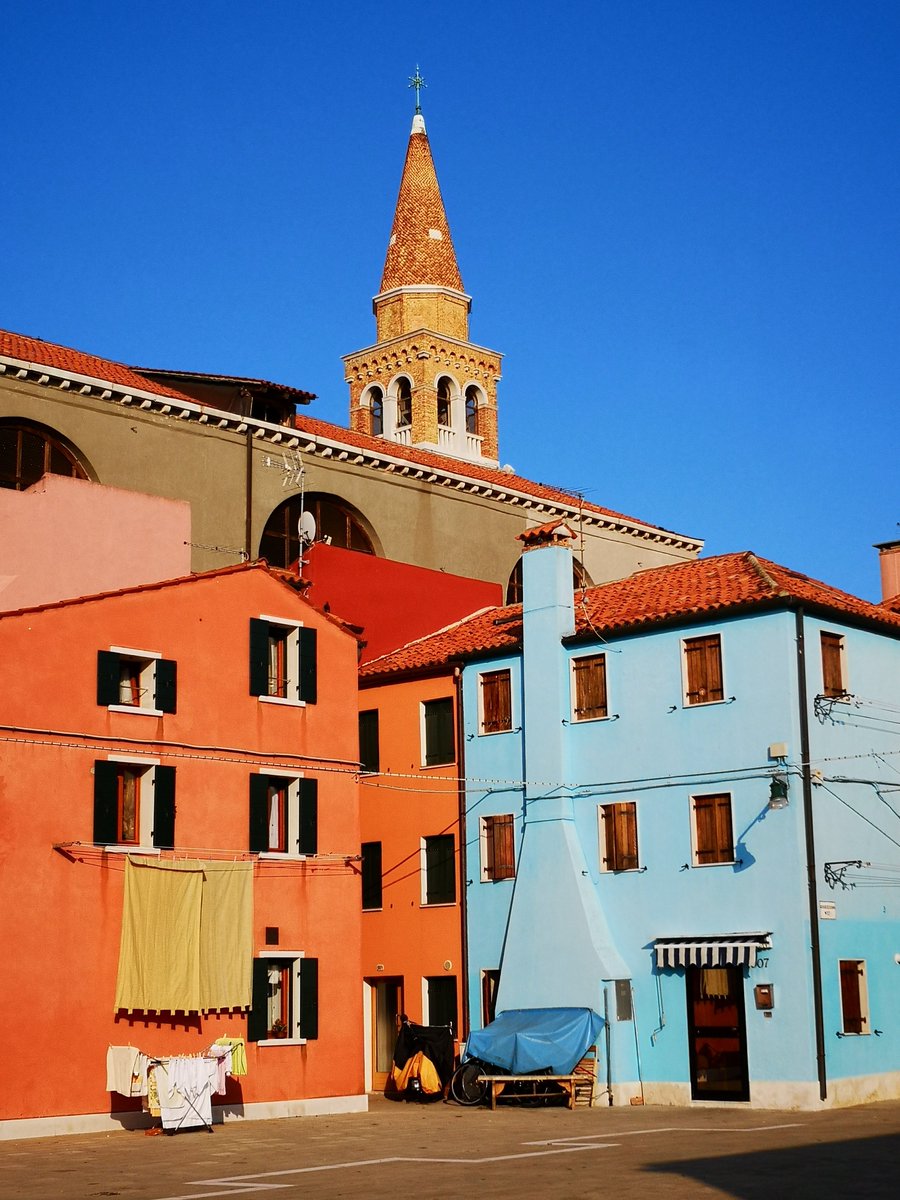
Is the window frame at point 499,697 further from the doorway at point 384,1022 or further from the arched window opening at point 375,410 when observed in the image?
the arched window opening at point 375,410

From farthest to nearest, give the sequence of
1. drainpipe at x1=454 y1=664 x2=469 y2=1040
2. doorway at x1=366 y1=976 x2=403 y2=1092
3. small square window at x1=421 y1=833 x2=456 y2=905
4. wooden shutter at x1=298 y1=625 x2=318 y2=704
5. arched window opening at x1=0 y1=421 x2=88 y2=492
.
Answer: arched window opening at x1=0 y1=421 x2=88 y2=492 → doorway at x1=366 y1=976 x2=403 y2=1092 → small square window at x1=421 y1=833 x2=456 y2=905 → drainpipe at x1=454 y1=664 x2=469 y2=1040 → wooden shutter at x1=298 y1=625 x2=318 y2=704

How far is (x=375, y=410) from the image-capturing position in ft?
235

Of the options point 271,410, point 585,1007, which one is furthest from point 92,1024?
point 271,410

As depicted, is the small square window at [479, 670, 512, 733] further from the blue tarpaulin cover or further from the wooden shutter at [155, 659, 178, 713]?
the wooden shutter at [155, 659, 178, 713]

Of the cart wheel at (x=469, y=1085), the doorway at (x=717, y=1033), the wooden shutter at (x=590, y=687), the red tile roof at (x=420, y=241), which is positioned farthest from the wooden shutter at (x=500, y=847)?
the red tile roof at (x=420, y=241)

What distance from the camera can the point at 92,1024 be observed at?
2594cm

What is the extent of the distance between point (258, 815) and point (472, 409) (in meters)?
43.2

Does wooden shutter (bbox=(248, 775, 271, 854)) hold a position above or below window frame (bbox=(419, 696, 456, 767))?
below

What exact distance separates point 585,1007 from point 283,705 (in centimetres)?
778

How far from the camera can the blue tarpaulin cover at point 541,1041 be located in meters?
29.5

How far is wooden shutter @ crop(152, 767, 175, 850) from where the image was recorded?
27719mm

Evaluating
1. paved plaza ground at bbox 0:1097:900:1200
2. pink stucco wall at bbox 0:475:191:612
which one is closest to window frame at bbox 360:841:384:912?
paved plaza ground at bbox 0:1097:900:1200

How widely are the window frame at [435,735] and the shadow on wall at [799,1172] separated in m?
14.5

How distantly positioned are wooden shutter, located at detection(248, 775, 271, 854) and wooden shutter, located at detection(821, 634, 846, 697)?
10.3 m
